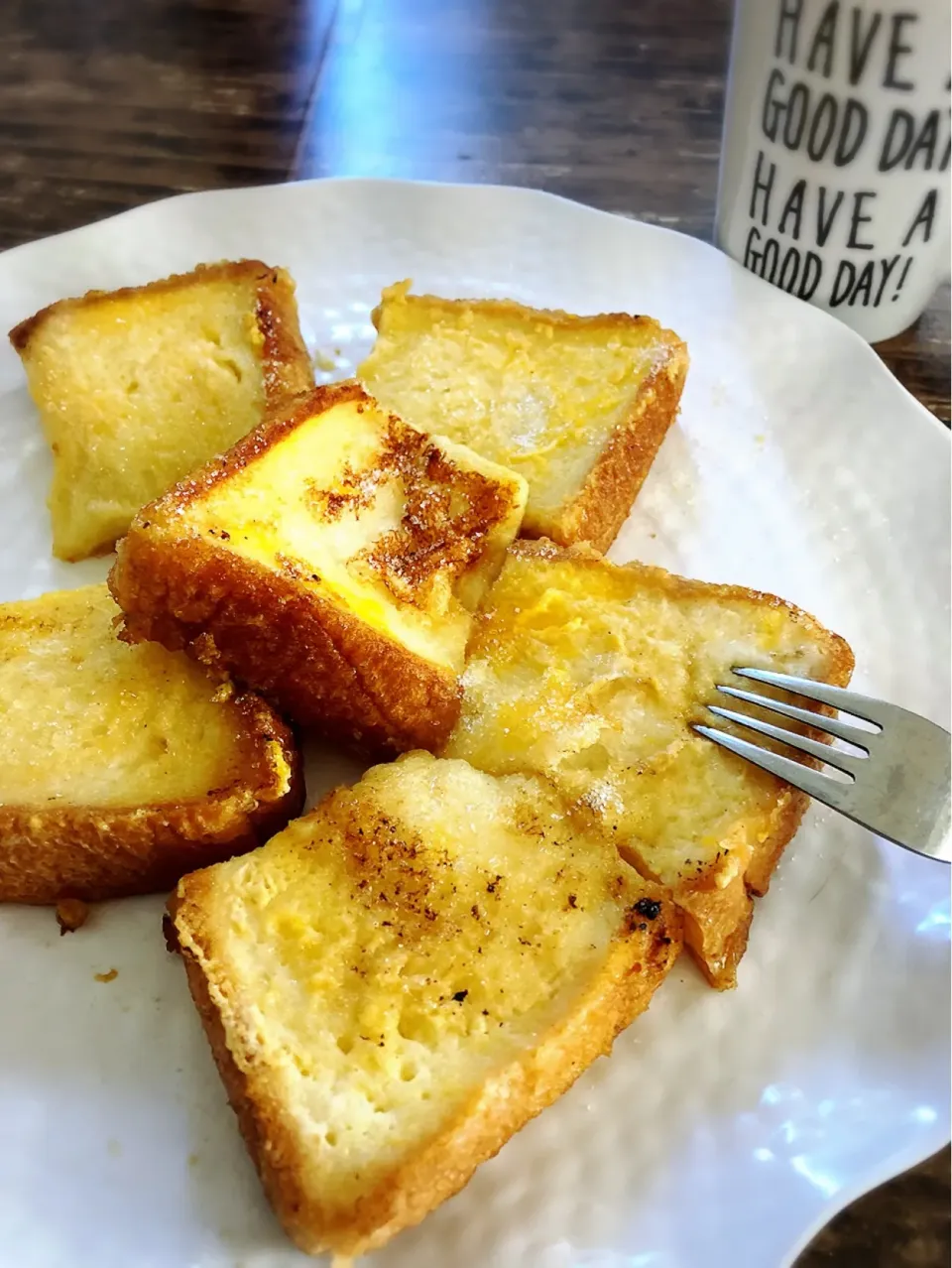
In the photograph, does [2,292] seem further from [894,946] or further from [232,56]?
[894,946]

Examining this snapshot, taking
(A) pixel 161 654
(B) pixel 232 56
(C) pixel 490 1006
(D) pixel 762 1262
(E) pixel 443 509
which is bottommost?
(D) pixel 762 1262

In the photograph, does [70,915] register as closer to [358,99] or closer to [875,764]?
[875,764]

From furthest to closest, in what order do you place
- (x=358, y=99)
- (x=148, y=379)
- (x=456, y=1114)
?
1. (x=358, y=99)
2. (x=148, y=379)
3. (x=456, y=1114)

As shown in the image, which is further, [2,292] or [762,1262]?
[2,292]

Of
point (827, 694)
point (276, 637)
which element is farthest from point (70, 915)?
point (827, 694)

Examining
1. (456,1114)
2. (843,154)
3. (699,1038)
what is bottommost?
(699,1038)

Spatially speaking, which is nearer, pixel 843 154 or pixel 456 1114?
pixel 456 1114

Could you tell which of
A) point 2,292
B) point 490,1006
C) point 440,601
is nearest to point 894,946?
point 490,1006
